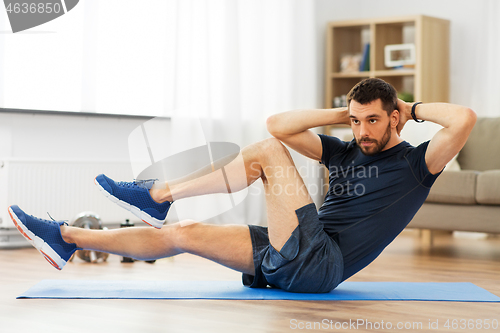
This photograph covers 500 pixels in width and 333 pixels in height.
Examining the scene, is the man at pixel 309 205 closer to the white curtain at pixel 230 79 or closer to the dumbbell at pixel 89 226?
the dumbbell at pixel 89 226

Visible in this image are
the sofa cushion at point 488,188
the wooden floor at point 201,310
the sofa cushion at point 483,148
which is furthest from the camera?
the sofa cushion at point 483,148

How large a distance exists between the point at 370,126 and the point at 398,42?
3449 millimetres

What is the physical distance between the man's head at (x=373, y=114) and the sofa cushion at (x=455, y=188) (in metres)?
1.58

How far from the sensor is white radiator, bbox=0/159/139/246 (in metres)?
3.54

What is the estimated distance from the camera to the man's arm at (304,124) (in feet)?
6.86

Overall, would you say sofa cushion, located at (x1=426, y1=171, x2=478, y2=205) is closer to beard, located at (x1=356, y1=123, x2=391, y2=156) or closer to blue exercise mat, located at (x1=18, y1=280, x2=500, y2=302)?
blue exercise mat, located at (x1=18, y1=280, x2=500, y2=302)

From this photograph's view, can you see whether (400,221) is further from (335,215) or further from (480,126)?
(480,126)

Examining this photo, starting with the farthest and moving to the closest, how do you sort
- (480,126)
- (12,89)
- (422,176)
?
(480,126)
(12,89)
(422,176)

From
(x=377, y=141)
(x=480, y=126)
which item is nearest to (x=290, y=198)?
(x=377, y=141)

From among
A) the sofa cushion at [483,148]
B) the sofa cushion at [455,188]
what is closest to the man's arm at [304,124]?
the sofa cushion at [455,188]

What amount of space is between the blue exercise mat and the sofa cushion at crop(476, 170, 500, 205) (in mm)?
1036

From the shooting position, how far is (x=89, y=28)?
3834mm

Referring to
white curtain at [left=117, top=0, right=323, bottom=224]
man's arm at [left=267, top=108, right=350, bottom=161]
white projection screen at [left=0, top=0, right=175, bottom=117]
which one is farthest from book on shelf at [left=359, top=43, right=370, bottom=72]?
man's arm at [left=267, top=108, right=350, bottom=161]

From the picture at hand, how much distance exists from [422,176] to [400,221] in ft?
0.55
